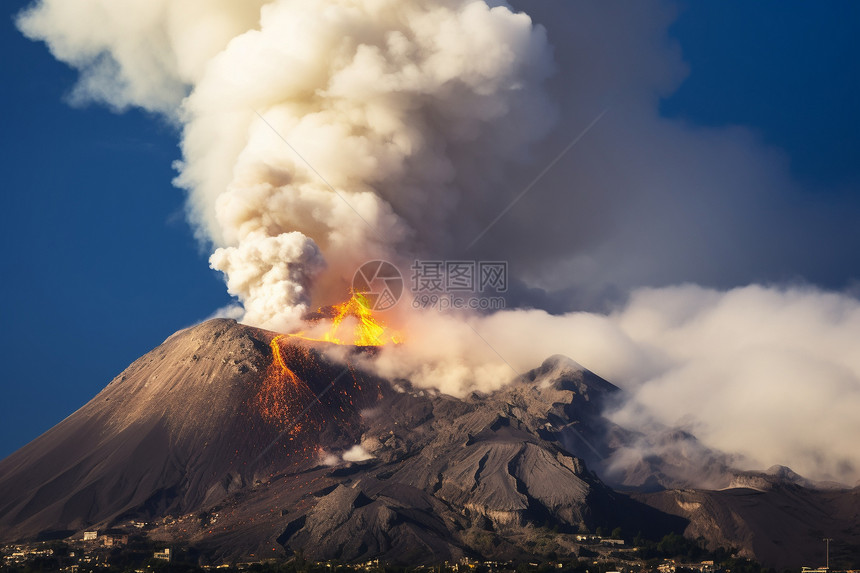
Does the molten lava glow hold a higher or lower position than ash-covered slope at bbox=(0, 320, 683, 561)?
higher

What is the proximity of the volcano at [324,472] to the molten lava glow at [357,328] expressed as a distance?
6.07ft

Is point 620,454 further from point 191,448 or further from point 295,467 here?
point 191,448

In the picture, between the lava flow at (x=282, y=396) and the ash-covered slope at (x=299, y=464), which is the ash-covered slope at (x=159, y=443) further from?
the lava flow at (x=282, y=396)

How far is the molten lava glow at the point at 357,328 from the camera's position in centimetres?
9556

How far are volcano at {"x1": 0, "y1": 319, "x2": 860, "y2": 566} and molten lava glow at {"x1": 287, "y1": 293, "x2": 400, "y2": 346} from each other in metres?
1.85

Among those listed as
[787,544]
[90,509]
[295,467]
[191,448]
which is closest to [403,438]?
[295,467]

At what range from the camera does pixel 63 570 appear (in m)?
62.6

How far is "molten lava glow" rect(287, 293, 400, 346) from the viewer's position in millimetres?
95562

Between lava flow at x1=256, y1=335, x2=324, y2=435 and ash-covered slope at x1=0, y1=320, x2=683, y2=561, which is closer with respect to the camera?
ash-covered slope at x1=0, y1=320, x2=683, y2=561

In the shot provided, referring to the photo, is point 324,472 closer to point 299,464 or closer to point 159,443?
point 299,464

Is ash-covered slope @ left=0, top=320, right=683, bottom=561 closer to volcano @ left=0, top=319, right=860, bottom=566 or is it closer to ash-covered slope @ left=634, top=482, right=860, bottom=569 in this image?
volcano @ left=0, top=319, right=860, bottom=566

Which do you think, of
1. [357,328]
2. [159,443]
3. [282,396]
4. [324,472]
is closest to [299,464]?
[324,472]

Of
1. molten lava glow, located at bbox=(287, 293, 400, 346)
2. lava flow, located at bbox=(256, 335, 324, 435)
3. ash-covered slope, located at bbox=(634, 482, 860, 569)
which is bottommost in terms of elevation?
ash-covered slope, located at bbox=(634, 482, 860, 569)

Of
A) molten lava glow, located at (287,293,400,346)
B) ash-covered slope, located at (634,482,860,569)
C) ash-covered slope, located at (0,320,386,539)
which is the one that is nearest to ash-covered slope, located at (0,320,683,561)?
ash-covered slope, located at (0,320,386,539)
